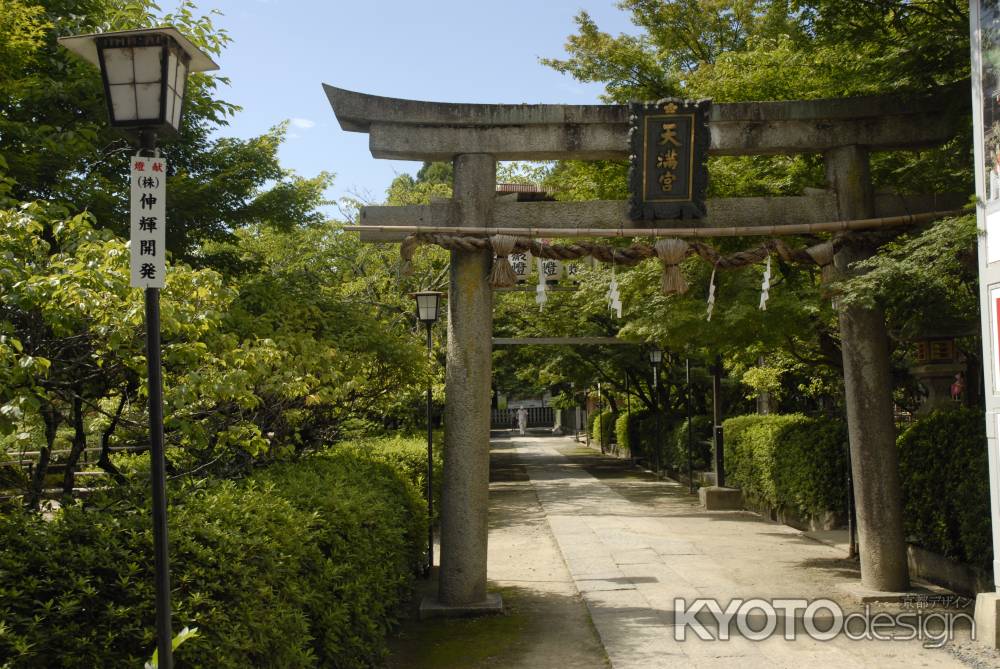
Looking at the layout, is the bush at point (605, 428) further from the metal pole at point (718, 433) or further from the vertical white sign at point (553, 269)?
the vertical white sign at point (553, 269)

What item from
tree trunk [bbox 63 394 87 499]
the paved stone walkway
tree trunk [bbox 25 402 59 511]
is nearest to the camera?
tree trunk [bbox 25 402 59 511]

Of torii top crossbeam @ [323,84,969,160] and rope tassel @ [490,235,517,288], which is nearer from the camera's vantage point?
rope tassel @ [490,235,517,288]

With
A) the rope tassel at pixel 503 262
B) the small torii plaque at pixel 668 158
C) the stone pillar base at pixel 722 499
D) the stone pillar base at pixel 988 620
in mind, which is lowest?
the stone pillar base at pixel 722 499

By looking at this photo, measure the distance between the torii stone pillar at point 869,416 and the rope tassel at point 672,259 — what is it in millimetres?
1743

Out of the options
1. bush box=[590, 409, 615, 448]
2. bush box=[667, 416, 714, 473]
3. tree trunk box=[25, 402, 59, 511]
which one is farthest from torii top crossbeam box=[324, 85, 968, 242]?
bush box=[590, 409, 615, 448]

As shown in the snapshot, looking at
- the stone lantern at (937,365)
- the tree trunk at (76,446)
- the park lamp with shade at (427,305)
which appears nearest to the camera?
the tree trunk at (76,446)

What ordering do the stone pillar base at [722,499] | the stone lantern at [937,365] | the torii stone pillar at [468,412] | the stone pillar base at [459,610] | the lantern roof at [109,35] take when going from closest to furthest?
1. the lantern roof at [109,35]
2. the stone pillar base at [459,610]
3. the torii stone pillar at [468,412]
4. the stone lantern at [937,365]
5. the stone pillar base at [722,499]

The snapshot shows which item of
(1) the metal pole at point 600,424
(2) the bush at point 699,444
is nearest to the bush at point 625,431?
(1) the metal pole at point 600,424

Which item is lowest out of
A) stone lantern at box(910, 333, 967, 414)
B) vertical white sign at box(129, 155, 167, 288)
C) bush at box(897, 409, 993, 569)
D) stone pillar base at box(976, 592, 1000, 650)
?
stone pillar base at box(976, 592, 1000, 650)

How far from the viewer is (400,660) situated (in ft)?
22.6

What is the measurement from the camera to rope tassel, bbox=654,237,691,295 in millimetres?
8155

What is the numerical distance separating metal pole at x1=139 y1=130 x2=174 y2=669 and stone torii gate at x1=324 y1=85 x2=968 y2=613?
450 centimetres

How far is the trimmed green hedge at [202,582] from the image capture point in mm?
3211

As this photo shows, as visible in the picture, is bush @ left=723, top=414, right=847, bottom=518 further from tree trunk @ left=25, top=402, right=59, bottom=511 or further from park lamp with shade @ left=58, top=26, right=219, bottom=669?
park lamp with shade @ left=58, top=26, right=219, bottom=669
